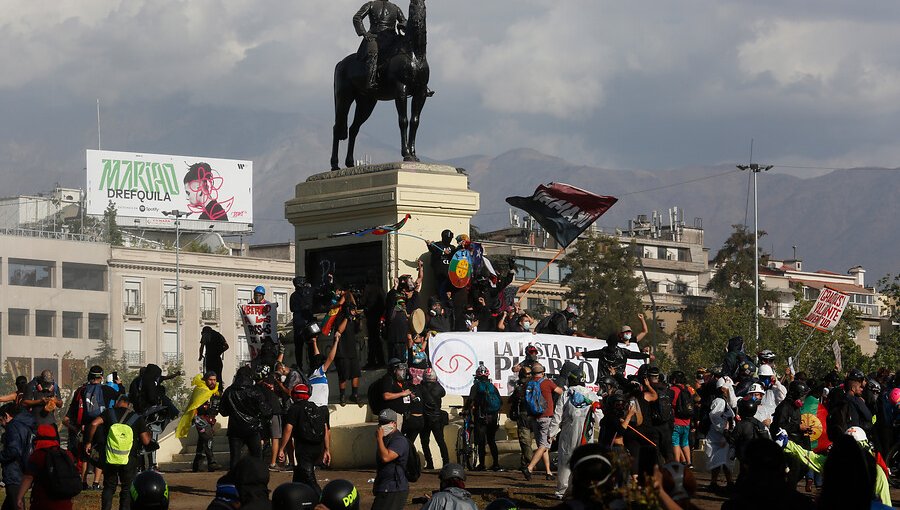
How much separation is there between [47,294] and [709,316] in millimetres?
38993

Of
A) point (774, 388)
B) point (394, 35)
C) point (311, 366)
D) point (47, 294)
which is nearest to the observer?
point (774, 388)

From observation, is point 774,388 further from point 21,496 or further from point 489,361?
point 21,496

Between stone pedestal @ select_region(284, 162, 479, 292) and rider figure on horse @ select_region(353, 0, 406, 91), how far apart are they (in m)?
1.60

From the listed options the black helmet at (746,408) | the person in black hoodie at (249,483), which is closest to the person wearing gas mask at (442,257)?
the black helmet at (746,408)

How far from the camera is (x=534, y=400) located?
23750mm

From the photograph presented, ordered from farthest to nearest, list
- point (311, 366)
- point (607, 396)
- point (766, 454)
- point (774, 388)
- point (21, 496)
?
point (311, 366)
point (774, 388)
point (607, 396)
point (21, 496)
point (766, 454)

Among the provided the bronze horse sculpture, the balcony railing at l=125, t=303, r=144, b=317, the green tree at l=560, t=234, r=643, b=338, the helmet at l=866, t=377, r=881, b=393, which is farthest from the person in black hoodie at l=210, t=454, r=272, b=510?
the balcony railing at l=125, t=303, r=144, b=317

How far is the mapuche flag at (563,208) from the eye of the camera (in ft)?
102

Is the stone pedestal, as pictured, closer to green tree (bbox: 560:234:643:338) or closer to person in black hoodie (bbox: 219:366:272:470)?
person in black hoodie (bbox: 219:366:272:470)

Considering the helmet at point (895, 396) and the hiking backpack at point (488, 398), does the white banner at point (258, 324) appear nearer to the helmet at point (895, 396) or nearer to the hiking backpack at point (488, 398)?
the hiking backpack at point (488, 398)

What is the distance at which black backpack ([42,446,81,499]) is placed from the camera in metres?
16.8

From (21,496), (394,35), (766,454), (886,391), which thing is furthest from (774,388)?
(766,454)

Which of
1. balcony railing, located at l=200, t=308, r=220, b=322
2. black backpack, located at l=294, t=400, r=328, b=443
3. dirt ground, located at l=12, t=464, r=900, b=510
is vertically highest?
balcony railing, located at l=200, t=308, r=220, b=322

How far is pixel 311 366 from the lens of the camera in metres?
26.8
